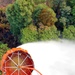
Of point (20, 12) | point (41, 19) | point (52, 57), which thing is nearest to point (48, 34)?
point (41, 19)

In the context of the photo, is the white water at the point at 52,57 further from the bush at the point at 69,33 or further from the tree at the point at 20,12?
the tree at the point at 20,12

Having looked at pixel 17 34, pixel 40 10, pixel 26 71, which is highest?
pixel 40 10

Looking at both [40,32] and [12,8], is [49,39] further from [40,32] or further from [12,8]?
[12,8]

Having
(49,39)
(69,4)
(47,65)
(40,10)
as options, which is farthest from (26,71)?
(69,4)

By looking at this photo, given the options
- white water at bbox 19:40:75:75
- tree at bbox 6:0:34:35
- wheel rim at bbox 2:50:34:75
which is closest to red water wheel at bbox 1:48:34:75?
wheel rim at bbox 2:50:34:75

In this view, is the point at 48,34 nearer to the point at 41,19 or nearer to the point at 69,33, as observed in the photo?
the point at 41,19

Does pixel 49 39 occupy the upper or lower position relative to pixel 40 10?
lower

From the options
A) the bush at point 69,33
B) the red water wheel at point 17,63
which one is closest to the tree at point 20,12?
the red water wheel at point 17,63

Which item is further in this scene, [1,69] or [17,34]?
[17,34]
